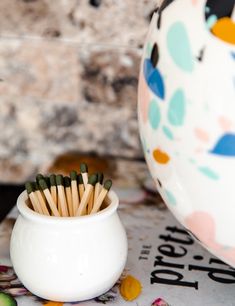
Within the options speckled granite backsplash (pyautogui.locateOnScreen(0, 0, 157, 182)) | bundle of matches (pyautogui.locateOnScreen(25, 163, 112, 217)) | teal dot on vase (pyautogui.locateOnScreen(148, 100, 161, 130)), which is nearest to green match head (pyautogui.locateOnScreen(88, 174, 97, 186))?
bundle of matches (pyautogui.locateOnScreen(25, 163, 112, 217))

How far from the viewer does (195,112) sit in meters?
0.41

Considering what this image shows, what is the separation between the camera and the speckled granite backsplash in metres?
0.76

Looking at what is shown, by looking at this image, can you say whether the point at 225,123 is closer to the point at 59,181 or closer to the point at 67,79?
the point at 59,181

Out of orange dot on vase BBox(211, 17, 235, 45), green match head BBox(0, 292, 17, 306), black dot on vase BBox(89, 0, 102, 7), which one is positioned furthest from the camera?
black dot on vase BBox(89, 0, 102, 7)

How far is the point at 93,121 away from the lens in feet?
2.64

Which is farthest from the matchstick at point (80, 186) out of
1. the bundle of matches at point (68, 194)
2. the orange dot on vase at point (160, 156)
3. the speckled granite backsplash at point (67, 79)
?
the speckled granite backsplash at point (67, 79)

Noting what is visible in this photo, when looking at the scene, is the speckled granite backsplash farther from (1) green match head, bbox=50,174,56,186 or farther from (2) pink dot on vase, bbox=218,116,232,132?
(2) pink dot on vase, bbox=218,116,232,132

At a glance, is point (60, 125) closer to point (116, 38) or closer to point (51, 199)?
point (116, 38)

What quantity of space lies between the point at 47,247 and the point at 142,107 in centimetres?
14

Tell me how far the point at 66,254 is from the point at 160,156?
0.12 m

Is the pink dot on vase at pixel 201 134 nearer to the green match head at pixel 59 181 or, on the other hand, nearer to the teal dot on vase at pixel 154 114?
the teal dot on vase at pixel 154 114

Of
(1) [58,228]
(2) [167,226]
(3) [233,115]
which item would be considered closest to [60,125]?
(2) [167,226]

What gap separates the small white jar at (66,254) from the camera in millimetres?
490

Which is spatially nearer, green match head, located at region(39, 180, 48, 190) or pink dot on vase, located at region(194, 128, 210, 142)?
pink dot on vase, located at region(194, 128, 210, 142)
